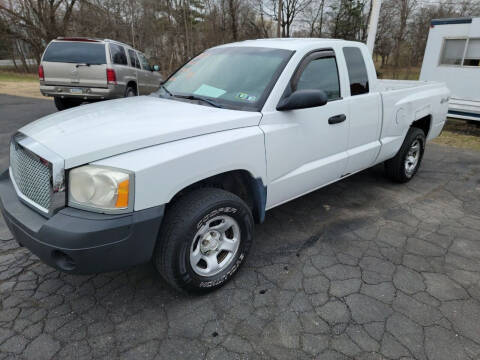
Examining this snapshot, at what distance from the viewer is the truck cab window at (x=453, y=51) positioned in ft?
30.0

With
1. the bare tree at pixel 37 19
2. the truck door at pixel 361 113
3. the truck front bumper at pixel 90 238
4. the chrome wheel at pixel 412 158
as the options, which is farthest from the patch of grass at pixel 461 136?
the bare tree at pixel 37 19

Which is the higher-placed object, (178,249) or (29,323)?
(178,249)

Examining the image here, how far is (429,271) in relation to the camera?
2.96 metres


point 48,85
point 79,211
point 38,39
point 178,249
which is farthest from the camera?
point 38,39

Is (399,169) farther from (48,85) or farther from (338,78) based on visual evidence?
Result: (48,85)

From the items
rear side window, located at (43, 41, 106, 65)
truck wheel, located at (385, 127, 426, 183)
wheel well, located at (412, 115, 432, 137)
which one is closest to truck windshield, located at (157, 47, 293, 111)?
truck wheel, located at (385, 127, 426, 183)

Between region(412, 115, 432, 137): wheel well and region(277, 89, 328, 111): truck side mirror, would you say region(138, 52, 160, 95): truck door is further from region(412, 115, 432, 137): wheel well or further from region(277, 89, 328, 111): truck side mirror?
region(277, 89, 328, 111): truck side mirror

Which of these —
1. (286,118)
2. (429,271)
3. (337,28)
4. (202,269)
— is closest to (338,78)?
(286,118)

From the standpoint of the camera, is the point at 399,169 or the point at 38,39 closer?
the point at 399,169

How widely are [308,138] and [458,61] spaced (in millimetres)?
8550

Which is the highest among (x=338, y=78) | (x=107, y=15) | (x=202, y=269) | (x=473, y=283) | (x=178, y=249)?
(x=107, y=15)

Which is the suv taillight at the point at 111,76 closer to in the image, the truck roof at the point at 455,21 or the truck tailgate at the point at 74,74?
the truck tailgate at the point at 74,74

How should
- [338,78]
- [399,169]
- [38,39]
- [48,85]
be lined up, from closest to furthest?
[338,78], [399,169], [48,85], [38,39]

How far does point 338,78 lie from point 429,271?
1.96 meters
